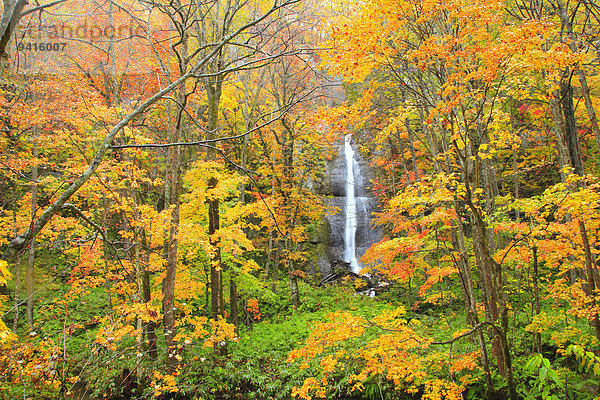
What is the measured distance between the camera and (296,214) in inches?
514

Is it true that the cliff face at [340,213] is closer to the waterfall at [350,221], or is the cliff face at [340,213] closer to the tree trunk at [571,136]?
the waterfall at [350,221]

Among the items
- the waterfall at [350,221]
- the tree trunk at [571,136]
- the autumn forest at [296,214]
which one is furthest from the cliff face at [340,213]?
the tree trunk at [571,136]

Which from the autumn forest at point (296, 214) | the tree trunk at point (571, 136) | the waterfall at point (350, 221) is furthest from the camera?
the waterfall at point (350, 221)

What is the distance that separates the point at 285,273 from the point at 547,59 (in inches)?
551

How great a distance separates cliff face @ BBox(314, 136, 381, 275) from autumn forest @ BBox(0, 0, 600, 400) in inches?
51.1

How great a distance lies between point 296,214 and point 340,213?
7.37 m

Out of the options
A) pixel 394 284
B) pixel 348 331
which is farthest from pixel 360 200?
pixel 348 331

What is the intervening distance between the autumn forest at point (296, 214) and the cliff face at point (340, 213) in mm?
1298

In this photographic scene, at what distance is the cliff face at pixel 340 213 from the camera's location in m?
18.0

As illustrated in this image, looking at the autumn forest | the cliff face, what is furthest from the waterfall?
the autumn forest

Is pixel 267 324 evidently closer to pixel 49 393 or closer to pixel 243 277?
pixel 243 277

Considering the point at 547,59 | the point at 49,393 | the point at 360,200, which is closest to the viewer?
the point at 547,59

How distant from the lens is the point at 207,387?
705cm

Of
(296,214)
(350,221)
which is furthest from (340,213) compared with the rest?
(296,214)
